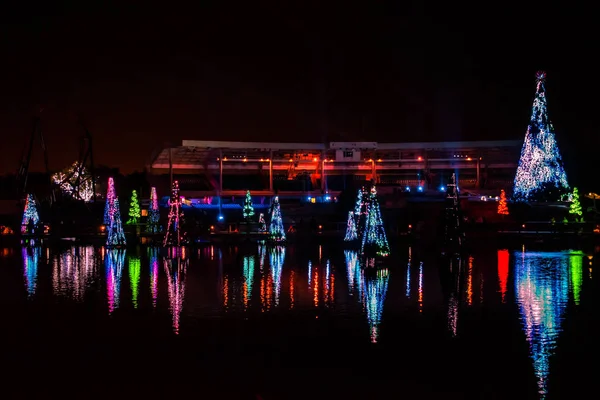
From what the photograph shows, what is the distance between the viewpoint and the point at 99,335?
1330cm

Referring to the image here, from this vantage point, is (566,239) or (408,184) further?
(408,184)

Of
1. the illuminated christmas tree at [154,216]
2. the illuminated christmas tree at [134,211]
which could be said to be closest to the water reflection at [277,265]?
the illuminated christmas tree at [154,216]

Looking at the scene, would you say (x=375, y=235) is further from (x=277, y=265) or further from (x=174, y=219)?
(x=174, y=219)

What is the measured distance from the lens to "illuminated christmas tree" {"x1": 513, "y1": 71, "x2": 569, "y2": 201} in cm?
3638

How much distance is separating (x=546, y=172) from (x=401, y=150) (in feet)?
61.5

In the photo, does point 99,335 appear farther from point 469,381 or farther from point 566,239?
point 566,239

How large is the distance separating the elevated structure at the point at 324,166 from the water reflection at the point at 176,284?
26.2 m

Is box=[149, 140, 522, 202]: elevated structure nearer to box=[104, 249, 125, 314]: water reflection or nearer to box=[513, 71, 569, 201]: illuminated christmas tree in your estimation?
box=[513, 71, 569, 201]: illuminated christmas tree

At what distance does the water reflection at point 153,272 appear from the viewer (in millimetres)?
17852

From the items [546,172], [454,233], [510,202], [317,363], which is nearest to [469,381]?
[317,363]

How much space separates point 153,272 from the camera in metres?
22.5

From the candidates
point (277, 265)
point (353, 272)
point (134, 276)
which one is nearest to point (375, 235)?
point (277, 265)

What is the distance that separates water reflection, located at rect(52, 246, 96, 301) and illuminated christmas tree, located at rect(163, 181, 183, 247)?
3.07 m

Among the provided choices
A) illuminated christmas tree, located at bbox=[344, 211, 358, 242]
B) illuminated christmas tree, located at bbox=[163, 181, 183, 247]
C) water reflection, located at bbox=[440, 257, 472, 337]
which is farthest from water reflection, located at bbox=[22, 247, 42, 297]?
illuminated christmas tree, located at bbox=[344, 211, 358, 242]
